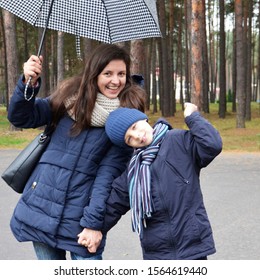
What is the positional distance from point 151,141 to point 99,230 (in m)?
0.56

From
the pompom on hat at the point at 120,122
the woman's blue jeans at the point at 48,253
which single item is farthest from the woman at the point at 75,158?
the pompom on hat at the point at 120,122

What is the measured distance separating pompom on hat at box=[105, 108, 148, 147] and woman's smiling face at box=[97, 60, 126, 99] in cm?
17

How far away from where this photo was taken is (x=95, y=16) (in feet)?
11.1

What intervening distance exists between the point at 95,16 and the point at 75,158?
39.3 inches

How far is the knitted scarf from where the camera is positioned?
2760mm

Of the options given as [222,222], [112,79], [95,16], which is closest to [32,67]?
[112,79]

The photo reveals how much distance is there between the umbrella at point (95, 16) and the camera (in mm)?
3359

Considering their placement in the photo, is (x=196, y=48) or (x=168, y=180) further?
(x=196, y=48)

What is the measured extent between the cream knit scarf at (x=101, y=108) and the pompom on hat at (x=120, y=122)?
2.6 inches

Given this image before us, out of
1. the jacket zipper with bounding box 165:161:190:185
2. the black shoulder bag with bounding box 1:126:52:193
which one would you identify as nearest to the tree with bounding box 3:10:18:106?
the black shoulder bag with bounding box 1:126:52:193

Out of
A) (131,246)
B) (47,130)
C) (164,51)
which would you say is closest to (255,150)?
(131,246)

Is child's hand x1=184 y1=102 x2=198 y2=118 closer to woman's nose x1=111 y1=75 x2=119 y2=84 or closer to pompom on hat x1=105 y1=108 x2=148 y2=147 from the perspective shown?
pompom on hat x1=105 y1=108 x2=148 y2=147

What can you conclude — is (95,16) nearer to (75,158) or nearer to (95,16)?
(95,16)

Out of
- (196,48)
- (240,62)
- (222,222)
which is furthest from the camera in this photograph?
(240,62)
